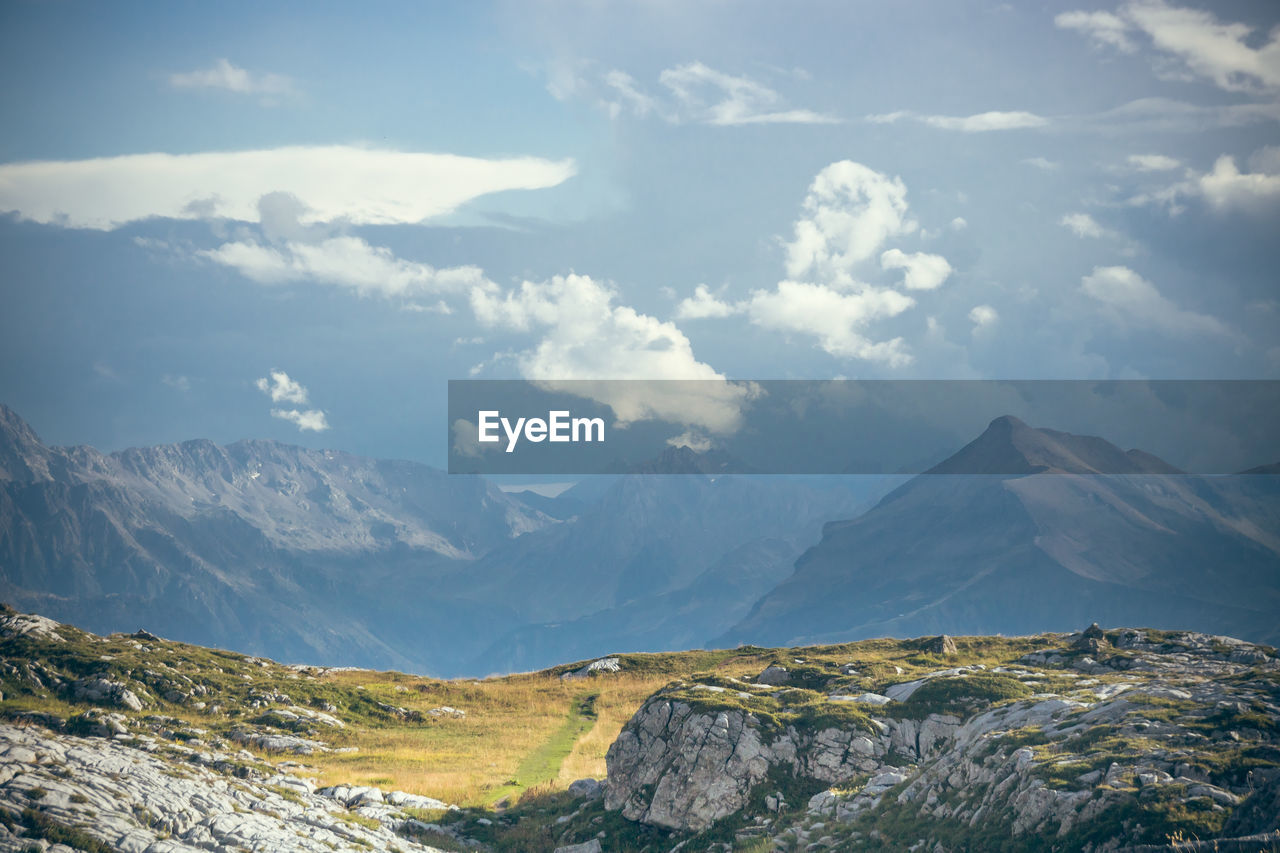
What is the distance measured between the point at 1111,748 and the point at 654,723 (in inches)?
846

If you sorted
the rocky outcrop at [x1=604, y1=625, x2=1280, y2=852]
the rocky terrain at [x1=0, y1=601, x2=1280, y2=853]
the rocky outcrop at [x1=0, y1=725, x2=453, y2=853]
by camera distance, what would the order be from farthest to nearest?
the rocky outcrop at [x1=0, y1=725, x2=453, y2=853] → the rocky terrain at [x1=0, y1=601, x2=1280, y2=853] → the rocky outcrop at [x1=604, y1=625, x2=1280, y2=852]

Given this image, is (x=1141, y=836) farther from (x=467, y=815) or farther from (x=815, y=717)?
(x=467, y=815)

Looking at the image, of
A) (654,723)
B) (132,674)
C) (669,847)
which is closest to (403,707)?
(132,674)

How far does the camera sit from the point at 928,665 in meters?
65.3

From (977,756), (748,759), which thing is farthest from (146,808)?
(977,756)

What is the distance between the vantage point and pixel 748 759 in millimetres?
43750

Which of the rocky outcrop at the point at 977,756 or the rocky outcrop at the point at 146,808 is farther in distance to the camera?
the rocky outcrop at the point at 146,808

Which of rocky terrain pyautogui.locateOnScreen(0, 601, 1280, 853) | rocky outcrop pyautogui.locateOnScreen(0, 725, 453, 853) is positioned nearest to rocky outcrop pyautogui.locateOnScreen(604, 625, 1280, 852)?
rocky terrain pyautogui.locateOnScreen(0, 601, 1280, 853)

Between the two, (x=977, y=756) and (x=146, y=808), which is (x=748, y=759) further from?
(x=146, y=808)

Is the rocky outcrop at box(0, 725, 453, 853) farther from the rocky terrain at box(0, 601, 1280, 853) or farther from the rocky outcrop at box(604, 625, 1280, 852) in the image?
the rocky outcrop at box(604, 625, 1280, 852)

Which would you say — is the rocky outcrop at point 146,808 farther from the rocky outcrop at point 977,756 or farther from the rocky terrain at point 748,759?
the rocky outcrop at point 977,756

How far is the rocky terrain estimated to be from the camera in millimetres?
30188

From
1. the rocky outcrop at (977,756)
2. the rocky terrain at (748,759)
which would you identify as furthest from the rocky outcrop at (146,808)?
the rocky outcrop at (977,756)

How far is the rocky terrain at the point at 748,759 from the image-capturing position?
30188mm
